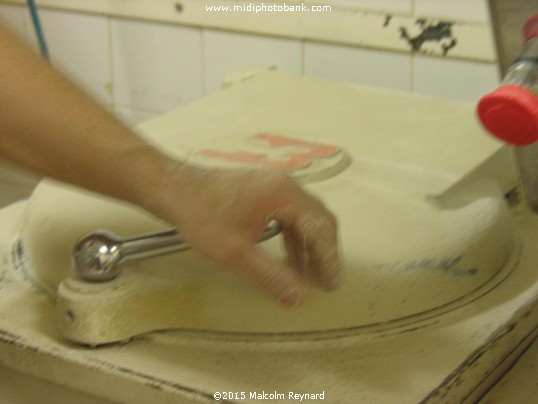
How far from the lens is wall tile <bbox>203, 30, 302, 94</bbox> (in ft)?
3.48

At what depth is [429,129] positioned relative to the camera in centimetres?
81

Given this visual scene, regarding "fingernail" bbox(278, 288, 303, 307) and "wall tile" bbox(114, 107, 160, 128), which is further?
"wall tile" bbox(114, 107, 160, 128)

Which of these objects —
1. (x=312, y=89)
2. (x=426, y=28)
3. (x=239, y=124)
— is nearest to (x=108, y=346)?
(x=239, y=124)

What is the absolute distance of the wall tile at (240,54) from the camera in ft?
3.48

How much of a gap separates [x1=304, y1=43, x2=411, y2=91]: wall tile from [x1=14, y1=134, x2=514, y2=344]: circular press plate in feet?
0.97

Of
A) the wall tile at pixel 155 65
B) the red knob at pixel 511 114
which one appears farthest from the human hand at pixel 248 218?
the wall tile at pixel 155 65

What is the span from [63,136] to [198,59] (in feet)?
2.13

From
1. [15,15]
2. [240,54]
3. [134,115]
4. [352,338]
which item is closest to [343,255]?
[352,338]

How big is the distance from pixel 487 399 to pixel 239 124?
0.34 meters

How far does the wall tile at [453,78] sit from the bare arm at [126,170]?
0.50 meters

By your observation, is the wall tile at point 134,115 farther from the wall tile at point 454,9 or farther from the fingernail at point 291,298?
the fingernail at point 291,298

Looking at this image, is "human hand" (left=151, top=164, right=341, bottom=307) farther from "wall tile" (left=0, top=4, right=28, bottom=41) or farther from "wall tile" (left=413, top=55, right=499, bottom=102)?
"wall tile" (left=0, top=4, right=28, bottom=41)

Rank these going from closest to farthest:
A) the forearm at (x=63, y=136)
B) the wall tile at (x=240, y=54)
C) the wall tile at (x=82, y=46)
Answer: the forearm at (x=63, y=136) < the wall tile at (x=240, y=54) < the wall tile at (x=82, y=46)

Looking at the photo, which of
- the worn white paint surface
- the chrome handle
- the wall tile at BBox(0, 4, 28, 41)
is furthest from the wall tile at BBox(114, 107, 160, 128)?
the chrome handle
